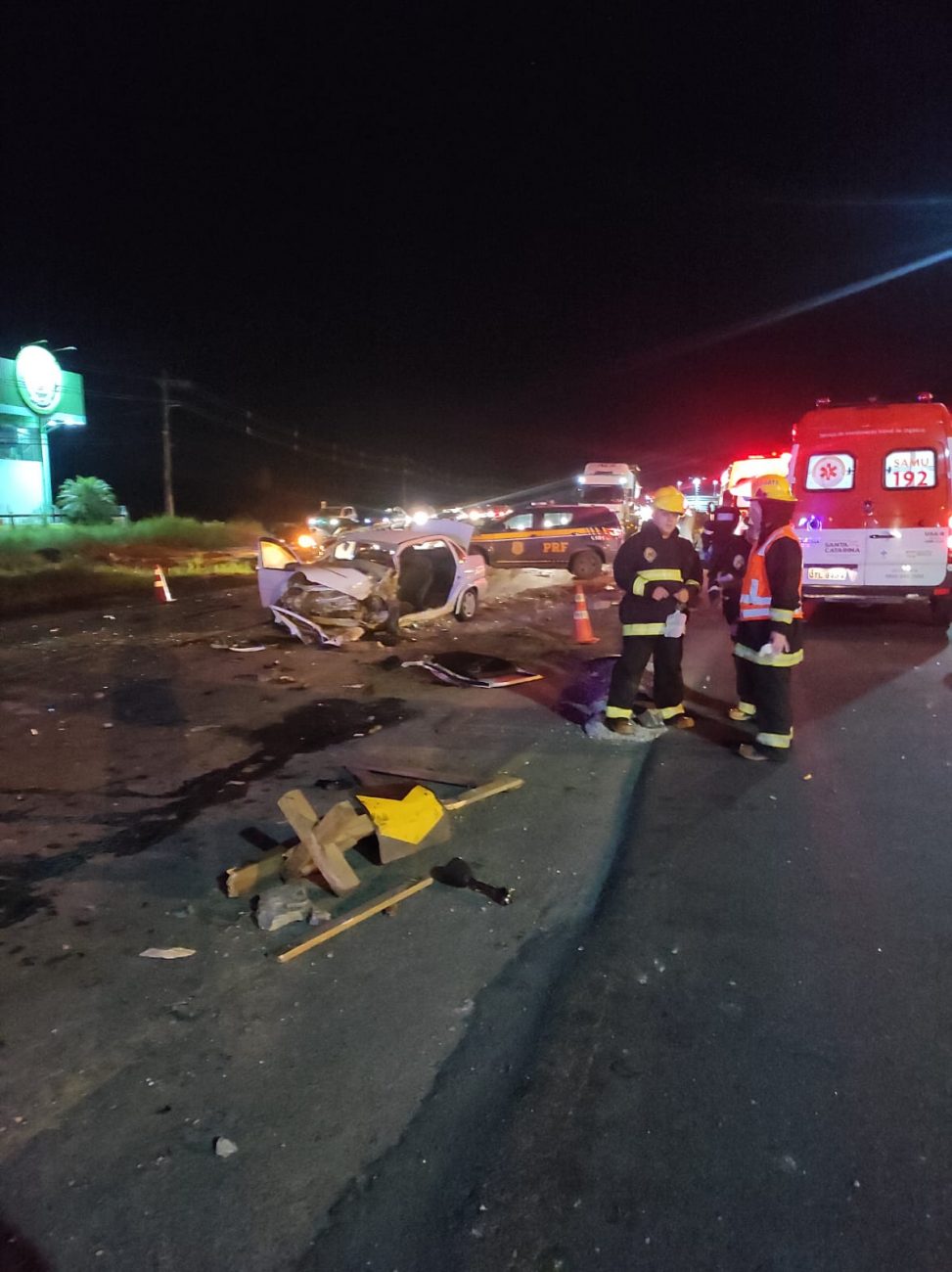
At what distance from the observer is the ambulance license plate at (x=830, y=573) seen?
39.0 ft

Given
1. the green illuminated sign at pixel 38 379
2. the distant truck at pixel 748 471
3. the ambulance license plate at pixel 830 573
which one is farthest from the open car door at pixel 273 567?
the green illuminated sign at pixel 38 379

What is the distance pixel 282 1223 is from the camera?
256 cm

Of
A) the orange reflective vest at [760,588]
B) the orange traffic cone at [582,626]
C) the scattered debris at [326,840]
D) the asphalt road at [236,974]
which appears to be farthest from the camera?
the orange traffic cone at [582,626]

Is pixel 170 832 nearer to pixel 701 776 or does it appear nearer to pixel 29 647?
pixel 701 776

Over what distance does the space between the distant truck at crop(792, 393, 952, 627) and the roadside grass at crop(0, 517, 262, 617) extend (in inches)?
532

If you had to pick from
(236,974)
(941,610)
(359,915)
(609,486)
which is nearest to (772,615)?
(359,915)

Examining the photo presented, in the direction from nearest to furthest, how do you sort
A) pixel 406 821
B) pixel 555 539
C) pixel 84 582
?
1. pixel 406 821
2. pixel 555 539
3. pixel 84 582

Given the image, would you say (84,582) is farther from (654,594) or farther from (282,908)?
(282,908)

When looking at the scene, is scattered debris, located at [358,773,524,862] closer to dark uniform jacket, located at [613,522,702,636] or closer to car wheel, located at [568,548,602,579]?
dark uniform jacket, located at [613,522,702,636]

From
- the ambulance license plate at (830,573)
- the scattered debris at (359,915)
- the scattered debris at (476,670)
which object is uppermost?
the ambulance license plate at (830,573)

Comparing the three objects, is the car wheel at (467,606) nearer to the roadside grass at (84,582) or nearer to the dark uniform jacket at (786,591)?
the dark uniform jacket at (786,591)

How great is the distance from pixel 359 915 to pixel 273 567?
27.5 ft

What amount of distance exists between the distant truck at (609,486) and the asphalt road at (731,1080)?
2047 centimetres

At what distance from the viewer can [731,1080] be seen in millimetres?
3109
